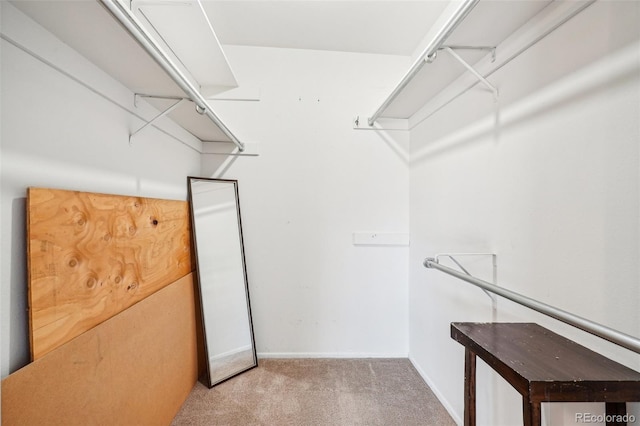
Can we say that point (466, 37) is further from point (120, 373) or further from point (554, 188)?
point (120, 373)

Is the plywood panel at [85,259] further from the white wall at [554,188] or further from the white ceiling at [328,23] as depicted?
the white wall at [554,188]

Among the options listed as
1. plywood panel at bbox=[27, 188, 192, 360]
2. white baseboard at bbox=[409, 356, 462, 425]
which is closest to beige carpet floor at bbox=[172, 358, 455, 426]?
white baseboard at bbox=[409, 356, 462, 425]

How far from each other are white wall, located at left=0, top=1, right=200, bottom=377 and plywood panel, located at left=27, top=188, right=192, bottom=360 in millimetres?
41

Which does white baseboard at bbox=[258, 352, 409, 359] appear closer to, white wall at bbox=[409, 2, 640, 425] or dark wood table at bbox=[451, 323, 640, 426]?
white wall at bbox=[409, 2, 640, 425]

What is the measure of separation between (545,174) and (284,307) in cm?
202

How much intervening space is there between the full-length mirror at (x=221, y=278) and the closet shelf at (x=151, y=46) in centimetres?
52

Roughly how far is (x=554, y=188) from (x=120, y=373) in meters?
2.02

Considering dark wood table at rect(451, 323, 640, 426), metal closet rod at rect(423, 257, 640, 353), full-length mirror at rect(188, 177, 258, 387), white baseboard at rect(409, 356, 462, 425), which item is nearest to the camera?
metal closet rod at rect(423, 257, 640, 353)

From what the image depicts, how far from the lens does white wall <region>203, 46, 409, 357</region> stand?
7.20ft

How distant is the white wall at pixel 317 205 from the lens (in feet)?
7.20

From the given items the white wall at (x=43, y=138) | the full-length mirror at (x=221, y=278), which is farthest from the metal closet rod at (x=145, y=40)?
the full-length mirror at (x=221, y=278)

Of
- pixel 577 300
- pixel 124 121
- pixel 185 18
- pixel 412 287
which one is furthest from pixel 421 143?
pixel 124 121

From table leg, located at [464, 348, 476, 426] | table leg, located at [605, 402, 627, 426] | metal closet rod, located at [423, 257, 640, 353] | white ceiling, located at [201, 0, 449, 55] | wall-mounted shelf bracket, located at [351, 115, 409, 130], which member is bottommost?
table leg, located at [464, 348, 476, 426]

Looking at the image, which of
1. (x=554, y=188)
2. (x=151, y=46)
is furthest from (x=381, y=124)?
(x=151, y=46)
